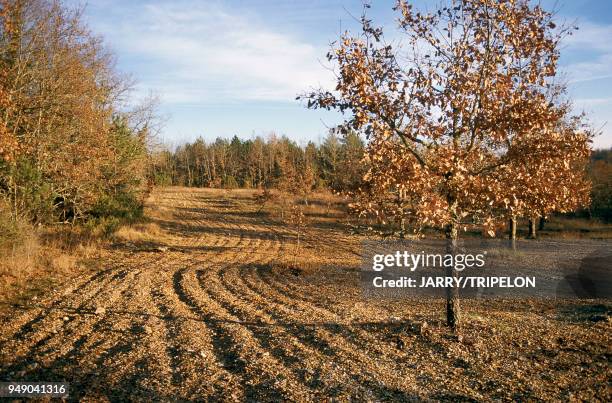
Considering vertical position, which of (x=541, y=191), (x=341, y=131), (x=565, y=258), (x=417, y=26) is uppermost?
(x=417, y=26)

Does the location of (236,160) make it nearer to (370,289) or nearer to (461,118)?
(370,289)

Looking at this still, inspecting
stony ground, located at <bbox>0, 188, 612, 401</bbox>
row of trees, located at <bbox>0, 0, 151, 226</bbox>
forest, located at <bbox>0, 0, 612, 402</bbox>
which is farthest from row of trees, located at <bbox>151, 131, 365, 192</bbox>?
stony ground, located at <bbox>0, 188, 612, 401</bbox>

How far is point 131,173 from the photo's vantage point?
969 inches

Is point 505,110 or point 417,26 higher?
point 417,26

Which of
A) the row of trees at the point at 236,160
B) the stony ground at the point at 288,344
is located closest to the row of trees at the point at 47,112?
the stony ground at the point at 288,344

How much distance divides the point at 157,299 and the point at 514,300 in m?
9.04

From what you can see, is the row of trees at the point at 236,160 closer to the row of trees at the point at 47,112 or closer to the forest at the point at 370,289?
the row of trees at the point at 47,112

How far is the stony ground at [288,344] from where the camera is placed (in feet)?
18.4

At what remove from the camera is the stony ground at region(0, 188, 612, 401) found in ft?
18.4

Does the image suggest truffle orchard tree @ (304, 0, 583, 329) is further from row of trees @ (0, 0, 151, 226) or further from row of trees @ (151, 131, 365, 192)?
row of trees @ (151, 131, 365, 192)

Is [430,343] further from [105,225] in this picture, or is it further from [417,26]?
[105,225]

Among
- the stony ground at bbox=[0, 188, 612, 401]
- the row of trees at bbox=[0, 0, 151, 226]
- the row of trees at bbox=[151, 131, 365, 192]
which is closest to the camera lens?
the stony ground at bbox=[0, 188, 612, 401]

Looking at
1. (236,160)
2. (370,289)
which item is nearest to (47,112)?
(370,289)

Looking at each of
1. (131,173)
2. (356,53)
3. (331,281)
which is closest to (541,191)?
(356,53)
